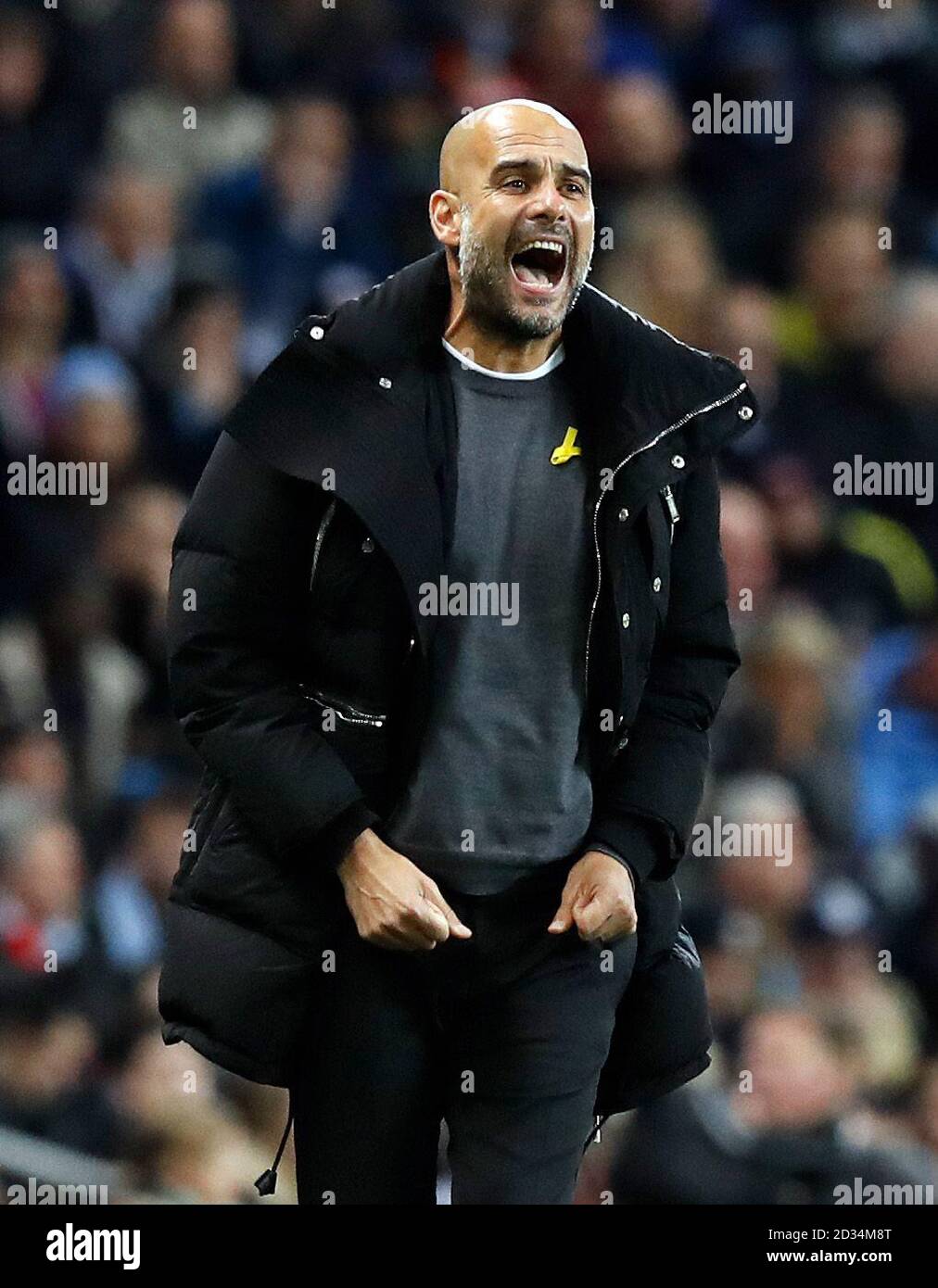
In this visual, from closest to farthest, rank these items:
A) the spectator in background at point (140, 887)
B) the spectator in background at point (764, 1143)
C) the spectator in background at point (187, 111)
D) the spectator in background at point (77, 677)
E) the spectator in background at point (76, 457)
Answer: the spectator in background at point (764, 1143), the spectator in background at point (140, 887), the spectator in background at point (77, 677), the spectator in background at point (76, 457), the spectator in background at point (187, 111)

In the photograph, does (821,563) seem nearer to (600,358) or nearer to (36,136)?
(36,136)

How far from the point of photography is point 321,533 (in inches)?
89.2

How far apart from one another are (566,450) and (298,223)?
2309 mm

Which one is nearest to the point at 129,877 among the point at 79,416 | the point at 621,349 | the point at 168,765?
the point at 168,765

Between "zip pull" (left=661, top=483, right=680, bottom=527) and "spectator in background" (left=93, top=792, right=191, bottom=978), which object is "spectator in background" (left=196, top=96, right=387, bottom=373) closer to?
"spectator in background" (left=93, top=792, right=191, bottom=978)

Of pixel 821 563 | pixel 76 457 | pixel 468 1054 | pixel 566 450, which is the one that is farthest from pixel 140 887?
pixel 566 450

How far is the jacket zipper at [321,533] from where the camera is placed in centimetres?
226

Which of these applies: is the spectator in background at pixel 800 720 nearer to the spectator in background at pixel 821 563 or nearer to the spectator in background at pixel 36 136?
the spectator in background at pixel 821 563

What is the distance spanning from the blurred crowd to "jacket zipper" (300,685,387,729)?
1663mm

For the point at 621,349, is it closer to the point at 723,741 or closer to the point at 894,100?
the point at 723,741

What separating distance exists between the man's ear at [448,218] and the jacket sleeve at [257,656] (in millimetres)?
286

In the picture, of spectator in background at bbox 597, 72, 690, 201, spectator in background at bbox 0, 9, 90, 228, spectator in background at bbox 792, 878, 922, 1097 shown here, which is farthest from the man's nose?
spectator in background at bbox 597, 72, 690, 201

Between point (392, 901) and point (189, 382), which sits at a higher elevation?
point (189, 382)

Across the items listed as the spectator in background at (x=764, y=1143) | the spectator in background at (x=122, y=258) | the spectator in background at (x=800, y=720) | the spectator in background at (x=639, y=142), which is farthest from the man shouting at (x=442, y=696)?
the spectator in background at (x=639, y=142)
